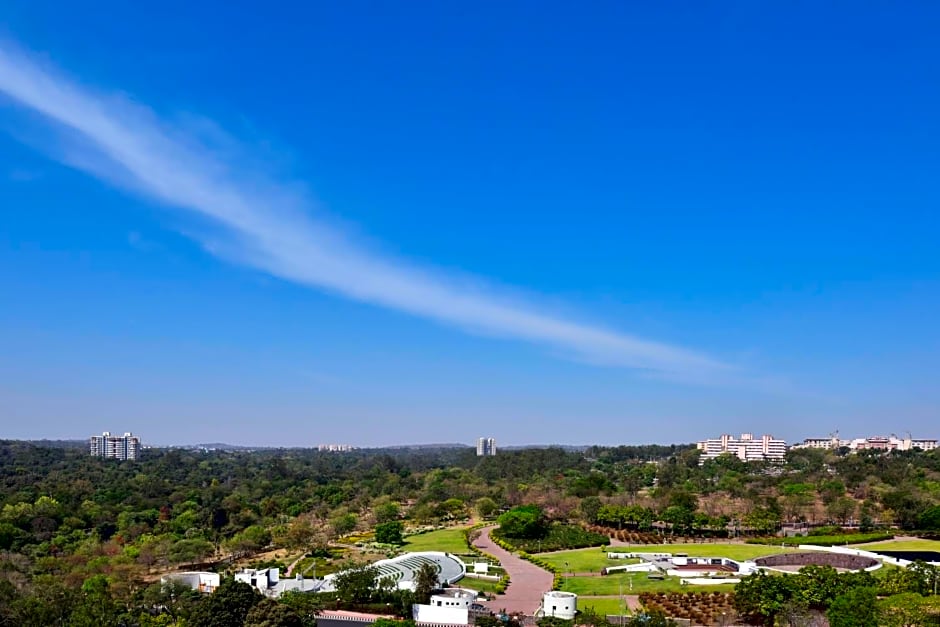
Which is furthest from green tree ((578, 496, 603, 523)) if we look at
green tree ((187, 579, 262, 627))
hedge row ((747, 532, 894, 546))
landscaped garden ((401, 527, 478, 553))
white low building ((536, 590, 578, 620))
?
green tree ((187, 579, 262, 627))

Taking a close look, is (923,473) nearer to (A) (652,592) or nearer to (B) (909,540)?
(B) (909,540)

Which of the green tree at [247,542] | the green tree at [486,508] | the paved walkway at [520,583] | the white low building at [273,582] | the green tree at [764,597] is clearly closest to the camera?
the green tree at [764,597]

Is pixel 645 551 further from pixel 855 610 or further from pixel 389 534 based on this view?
pixel 855 610

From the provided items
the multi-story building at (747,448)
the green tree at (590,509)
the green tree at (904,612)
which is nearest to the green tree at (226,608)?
the green tree at (904,612)

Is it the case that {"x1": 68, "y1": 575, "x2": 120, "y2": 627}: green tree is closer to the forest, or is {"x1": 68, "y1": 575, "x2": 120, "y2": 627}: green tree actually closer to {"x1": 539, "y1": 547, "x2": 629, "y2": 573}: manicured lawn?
the forest

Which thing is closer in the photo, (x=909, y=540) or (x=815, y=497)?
(x=909, y=540)

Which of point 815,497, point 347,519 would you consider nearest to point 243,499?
point 347,519

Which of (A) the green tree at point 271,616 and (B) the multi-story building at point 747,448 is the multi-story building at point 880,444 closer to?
(B) the multi-story building at point 747,448
